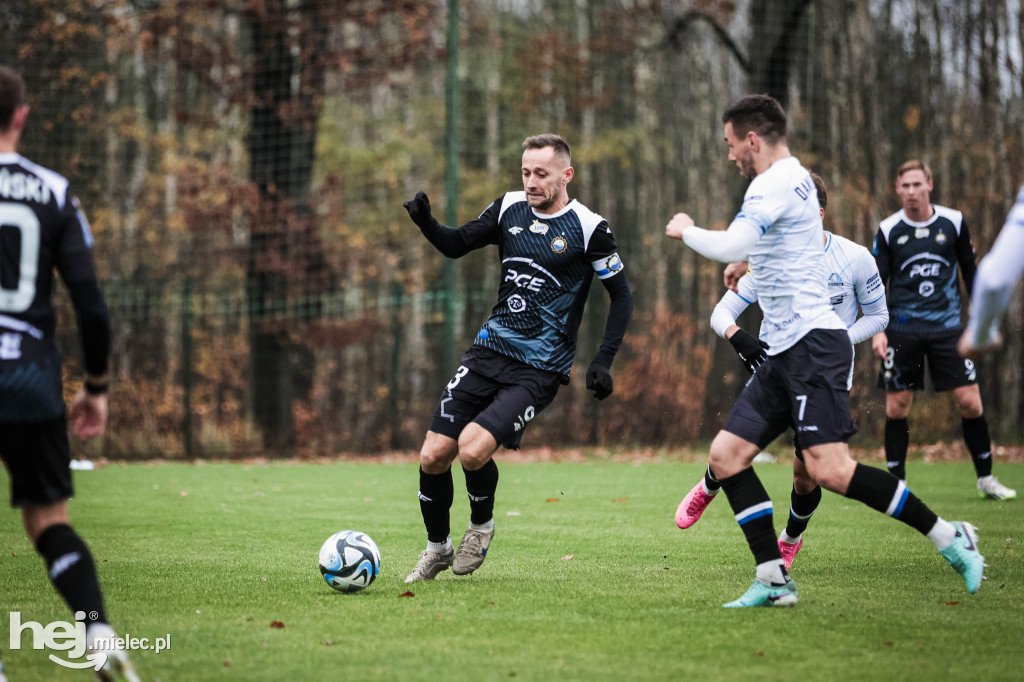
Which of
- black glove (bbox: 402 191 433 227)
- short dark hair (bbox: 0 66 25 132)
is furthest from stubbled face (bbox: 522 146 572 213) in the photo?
short dark hair (bbox: 0 66 25 132)

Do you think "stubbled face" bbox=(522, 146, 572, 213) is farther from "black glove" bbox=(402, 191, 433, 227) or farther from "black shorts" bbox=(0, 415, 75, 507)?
"black shorts" bbox=(0, 415, 75, 507)

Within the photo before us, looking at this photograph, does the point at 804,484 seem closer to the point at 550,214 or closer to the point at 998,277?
the point at 550,214

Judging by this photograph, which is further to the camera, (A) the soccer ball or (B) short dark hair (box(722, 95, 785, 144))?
(A) the soccer ball

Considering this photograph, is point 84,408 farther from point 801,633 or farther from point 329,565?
point 801,633

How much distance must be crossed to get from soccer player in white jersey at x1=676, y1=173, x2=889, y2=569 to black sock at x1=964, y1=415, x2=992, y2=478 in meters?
3.64

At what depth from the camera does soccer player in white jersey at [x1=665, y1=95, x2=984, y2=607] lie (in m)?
4.79

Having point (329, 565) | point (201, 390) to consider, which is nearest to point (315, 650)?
point (329, 565)

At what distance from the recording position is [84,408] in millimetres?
3789

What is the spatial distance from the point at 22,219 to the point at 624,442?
12.5 metres

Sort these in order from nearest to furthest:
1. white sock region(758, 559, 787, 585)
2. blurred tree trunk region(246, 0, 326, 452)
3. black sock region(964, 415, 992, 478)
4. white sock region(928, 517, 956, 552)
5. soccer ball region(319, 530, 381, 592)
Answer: white sock region(928, 517, 956, 552) → white sock region(758, 559, 787, 585) → soccer ball region(319, 530, 381, 592) → black sock region(964, 415, 992, 478) → blurred tree trunk region(246, 0, 326, 452)

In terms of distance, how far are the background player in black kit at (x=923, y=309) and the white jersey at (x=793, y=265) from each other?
4.13 meters

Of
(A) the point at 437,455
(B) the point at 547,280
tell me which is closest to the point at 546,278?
(B) the point at 547,280

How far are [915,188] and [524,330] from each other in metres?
Answer: 4.32

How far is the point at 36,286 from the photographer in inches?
144
